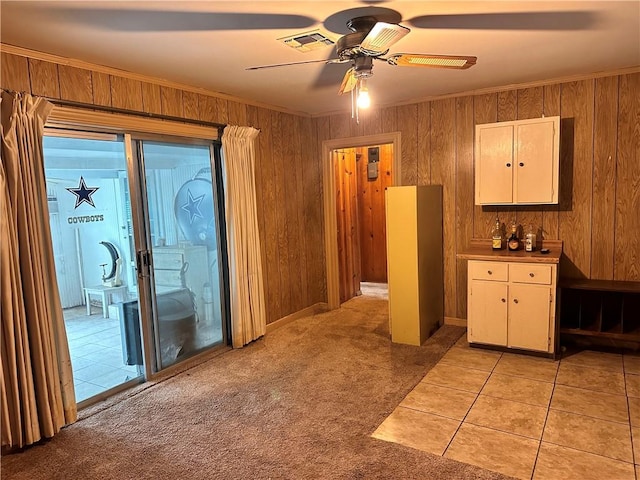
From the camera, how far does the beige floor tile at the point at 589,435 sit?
236 centimetres

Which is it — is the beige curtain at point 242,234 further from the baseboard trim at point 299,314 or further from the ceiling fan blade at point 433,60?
the ceiling fan blade at point 433,60

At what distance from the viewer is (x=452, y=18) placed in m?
2.39

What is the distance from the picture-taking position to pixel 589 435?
2.50 metres

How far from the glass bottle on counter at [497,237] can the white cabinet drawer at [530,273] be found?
0.45 meters

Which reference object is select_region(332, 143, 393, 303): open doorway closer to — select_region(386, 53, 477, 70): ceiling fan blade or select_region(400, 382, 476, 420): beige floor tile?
select_region(400, 382, 476, 420): beige floor tile

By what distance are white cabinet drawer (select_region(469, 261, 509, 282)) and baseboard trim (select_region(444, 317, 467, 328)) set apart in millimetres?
869

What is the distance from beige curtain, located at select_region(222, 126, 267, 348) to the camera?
3.98m

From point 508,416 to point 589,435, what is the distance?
1.42 ft

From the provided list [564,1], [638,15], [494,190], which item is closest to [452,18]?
[564,1]

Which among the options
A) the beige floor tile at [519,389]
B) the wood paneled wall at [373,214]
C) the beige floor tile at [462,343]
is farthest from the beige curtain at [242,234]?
the wood paneled wall at [373,214]

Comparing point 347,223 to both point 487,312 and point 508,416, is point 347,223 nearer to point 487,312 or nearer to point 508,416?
point 487,312

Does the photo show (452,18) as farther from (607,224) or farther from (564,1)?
(607,224)

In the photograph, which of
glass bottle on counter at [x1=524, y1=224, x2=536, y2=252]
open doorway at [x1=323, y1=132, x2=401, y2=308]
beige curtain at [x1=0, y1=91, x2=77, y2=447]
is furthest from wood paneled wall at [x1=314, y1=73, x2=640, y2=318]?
beige curtain at [x1=0, y1=91, x2=77, y2=447]

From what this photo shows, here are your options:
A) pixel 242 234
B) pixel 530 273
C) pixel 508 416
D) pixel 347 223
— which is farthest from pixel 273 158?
pixel 508 416
